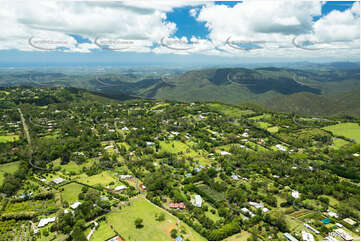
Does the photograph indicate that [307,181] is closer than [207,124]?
Yes

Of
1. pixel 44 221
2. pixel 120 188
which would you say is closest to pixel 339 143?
pixel 120 188

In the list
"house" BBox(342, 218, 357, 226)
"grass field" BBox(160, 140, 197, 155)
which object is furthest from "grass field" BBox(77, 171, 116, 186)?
"house" BBox(342, 218, 357, 226)

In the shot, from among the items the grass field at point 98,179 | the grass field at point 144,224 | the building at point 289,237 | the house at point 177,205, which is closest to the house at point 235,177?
the house at point 177,205

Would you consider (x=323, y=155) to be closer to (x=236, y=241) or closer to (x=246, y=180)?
(x=246, y=180)

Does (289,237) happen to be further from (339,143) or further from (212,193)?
(339,143)

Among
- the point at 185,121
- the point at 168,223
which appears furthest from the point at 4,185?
the point at 185,121
